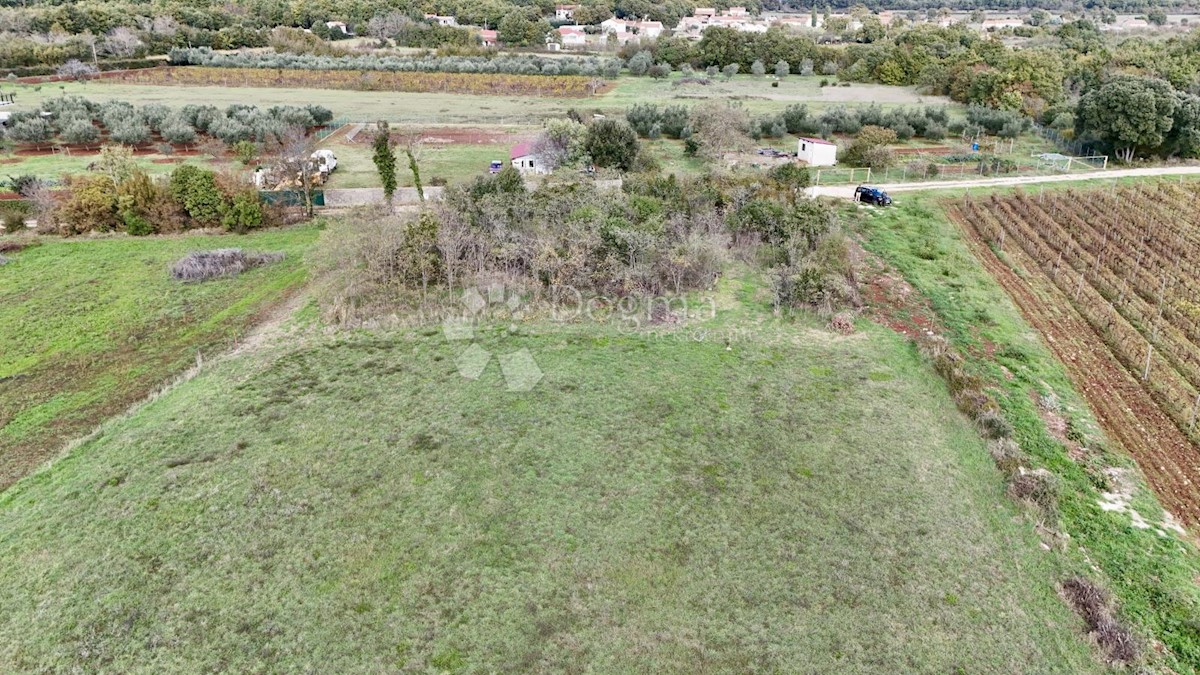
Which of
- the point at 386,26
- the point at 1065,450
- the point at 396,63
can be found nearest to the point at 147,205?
the point at 1065,450

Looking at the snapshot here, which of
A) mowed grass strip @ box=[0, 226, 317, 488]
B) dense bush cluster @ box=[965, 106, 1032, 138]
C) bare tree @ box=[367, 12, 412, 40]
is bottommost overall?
mowed grass strip @ box=[0, 226, 317, 488]

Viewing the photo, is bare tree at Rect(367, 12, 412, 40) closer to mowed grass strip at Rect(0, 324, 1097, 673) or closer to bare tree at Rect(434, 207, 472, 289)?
bare tree at Rect(434, 207, 472, 289)

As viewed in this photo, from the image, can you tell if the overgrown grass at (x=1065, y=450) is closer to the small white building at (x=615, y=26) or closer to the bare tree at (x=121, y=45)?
the bare tree at (x=121, y=45)

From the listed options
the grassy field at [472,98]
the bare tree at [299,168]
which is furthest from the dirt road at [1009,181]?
the bare tree at [299,168]

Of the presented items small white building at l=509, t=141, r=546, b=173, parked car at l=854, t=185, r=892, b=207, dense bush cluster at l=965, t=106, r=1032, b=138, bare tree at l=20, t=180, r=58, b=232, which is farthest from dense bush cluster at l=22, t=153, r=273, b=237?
dense bush cluster at l=965, t=106, r=1032, b=138

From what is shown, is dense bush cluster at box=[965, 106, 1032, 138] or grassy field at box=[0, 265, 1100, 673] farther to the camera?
dense bush cluster at box=[965, 106, 1032, 138]

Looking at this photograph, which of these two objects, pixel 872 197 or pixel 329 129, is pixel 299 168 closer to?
pixel 329 129
